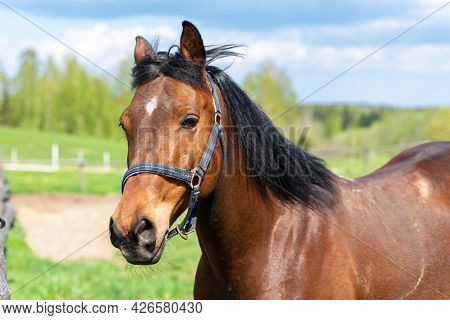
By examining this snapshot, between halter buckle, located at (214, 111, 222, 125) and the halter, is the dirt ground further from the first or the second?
halter buckle, located at (214, 111, 222, 125)

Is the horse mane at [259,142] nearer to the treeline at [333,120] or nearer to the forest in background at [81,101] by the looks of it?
the treeline at [333,120]

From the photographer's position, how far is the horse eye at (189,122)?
130 inches

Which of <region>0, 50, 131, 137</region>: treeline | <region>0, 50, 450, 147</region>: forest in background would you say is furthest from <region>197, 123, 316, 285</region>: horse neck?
<region>0, 50, 131, 137</region>: treeline

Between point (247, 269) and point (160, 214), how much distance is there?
2.48 feet

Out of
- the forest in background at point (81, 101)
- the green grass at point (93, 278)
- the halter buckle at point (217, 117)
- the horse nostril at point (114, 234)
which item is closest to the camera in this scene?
the horse nostril at point (114, 234)

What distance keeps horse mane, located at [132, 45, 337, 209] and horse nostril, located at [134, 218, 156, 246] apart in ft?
2.79

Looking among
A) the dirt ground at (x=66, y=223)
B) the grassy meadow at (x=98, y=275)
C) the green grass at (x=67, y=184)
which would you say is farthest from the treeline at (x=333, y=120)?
the grassy meadow at (x=98, y=275)

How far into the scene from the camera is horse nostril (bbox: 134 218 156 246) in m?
3.05

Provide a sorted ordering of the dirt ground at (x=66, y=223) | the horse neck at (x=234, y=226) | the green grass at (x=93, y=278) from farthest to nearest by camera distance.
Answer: the dirt ground at (x=66, y=223), the green grass at (x=93, y=278), the horse neck at (x=234, y=226)

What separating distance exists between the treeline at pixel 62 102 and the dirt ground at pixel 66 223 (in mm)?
55919

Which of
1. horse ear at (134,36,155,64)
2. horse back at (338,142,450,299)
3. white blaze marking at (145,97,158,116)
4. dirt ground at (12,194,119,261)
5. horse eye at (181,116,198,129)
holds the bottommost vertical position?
dirt ground at (12,194,119,261)

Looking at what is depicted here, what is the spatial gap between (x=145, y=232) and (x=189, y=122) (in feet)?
2.13

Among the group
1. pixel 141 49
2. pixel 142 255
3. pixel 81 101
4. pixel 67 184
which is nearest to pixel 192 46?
pixel 141 49
